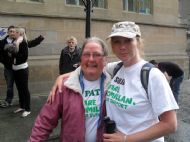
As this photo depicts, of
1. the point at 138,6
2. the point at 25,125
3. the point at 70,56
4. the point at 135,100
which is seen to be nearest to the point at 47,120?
the point at 135,100

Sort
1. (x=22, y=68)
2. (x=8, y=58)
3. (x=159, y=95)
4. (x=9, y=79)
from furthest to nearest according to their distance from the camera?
(x=9, y=79)
(x=8, y=58)
(x=22, y=68)
(x=159, y=95)

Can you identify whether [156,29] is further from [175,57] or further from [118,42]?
[118,42]

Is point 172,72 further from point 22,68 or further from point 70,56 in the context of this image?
point 22,68

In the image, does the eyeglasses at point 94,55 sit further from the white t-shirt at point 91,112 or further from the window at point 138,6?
the window at point 138,6

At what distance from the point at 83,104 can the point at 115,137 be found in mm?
330

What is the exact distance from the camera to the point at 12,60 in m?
7.66

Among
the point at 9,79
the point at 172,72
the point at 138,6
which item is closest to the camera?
the point at 172,72

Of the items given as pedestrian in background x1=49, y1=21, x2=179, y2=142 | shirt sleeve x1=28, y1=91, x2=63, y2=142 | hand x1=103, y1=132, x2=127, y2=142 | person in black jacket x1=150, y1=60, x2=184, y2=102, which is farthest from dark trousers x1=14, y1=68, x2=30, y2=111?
hand x1=103, y1=132, x2=127, y2=142

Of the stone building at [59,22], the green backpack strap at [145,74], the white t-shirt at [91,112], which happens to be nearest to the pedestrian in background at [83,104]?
the white t-shirt at [91,112]

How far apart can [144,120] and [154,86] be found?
0.70ft

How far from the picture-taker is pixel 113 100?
239 centimetres

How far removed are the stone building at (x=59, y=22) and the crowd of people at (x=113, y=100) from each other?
6986 mm

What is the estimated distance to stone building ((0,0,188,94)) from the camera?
9.75 m

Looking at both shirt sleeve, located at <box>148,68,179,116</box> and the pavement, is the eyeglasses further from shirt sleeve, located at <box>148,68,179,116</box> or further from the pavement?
the pavement
